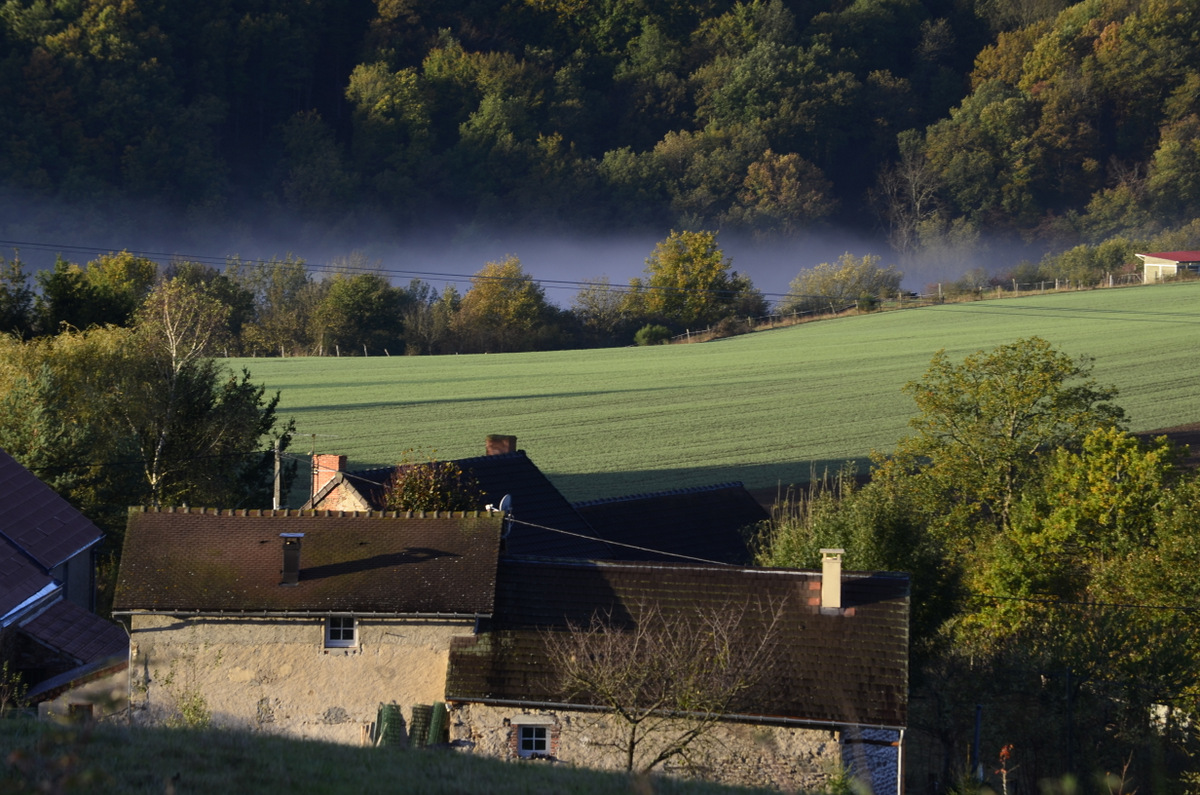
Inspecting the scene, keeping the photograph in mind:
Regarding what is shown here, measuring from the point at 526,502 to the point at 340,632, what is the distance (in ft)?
22.4

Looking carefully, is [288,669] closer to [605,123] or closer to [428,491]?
[428,491]

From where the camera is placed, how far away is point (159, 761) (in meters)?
8.77

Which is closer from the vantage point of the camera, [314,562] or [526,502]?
[314,562]

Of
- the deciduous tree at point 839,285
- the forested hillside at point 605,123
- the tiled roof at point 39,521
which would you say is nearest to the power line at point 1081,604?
the tiled roof at point 39,521

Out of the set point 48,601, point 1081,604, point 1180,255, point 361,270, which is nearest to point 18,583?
point 48,601

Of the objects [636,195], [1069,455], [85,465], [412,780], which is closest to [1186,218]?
[636,195]

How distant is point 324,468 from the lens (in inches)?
937

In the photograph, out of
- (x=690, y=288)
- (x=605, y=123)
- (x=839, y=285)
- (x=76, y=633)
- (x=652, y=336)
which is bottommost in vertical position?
(x=76, y=633)

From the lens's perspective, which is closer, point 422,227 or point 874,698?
point 874,698

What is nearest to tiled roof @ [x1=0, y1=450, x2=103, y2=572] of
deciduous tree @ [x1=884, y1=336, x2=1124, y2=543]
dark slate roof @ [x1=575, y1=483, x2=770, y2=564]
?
dark slate roof @ [x1=575, y1=483, x2=770, y2=564]

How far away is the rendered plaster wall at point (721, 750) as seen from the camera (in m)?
14.6

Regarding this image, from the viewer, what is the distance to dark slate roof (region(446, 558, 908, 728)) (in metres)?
15.2

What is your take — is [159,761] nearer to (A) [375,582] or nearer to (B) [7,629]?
(A) [375,582]

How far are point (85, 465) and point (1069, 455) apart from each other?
19570 millimetres
